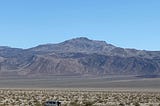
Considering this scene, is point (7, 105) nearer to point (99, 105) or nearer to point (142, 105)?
point (99, 105)

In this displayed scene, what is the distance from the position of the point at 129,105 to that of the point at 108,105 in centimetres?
257

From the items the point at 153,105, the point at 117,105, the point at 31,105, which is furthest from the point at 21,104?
the point at 153,105

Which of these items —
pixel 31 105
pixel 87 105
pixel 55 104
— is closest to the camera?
pixel 55 104

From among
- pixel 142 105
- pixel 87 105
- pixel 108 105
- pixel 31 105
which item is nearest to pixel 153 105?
pixel 142 105

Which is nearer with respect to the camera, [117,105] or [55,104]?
[55,104]

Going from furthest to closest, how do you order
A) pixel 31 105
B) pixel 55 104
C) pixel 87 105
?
1. pixel 31 105
2. pixel 87 105
3. pixel 55 104

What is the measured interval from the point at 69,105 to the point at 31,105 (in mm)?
4513

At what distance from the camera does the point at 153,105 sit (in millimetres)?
53594

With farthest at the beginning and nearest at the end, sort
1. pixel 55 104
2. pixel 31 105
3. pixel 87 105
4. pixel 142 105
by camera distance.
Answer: pixel 142 105, pixel 31 105, pixel 87 105, pixel 55 104

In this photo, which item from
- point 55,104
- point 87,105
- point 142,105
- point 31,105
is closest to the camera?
point 55,104

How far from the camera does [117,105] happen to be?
173 ft

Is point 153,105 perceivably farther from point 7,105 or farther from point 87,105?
point 7,105

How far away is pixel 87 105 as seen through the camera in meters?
47.8

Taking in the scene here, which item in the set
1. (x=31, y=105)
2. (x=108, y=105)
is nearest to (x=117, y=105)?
(x=108, y=105)
